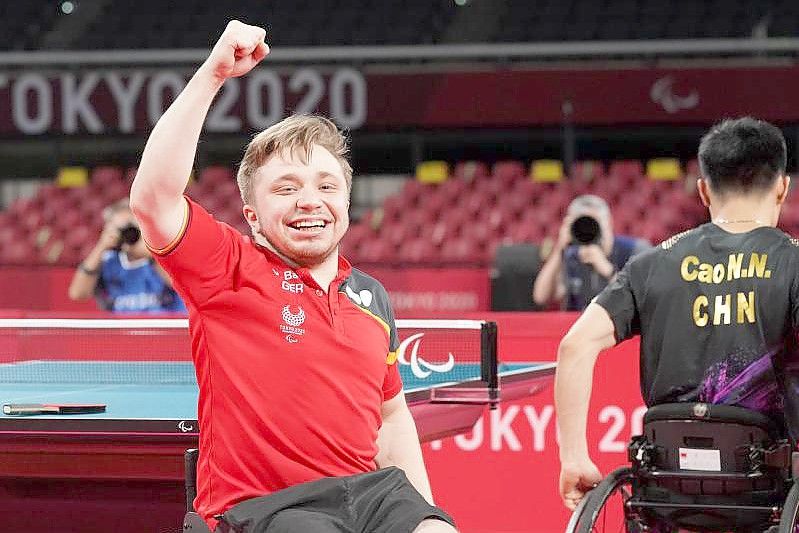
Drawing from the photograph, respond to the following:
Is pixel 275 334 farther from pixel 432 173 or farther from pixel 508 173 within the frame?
pixel 432 173

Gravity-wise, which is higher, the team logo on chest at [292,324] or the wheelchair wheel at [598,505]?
the team logo on chest at [292,324]

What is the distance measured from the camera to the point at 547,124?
13.5 meters

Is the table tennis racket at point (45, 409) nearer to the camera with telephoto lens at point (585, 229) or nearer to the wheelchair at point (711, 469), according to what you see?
the wheelchair at point (711, 469)

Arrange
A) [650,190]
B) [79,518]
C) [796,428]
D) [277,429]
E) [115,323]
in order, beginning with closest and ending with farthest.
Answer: [277,429]
[796,428]
[79,518]
[115,323]
[650,190]

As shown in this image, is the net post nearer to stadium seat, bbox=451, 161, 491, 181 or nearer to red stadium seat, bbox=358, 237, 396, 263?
red stadium seat, bbox=358, 237, 396, 263

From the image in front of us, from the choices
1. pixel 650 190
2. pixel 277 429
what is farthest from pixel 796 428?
pixel 650 190

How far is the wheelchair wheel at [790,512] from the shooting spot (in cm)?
278

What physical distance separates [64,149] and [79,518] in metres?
12.5

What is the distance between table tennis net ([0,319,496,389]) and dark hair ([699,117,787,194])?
38.0 inches

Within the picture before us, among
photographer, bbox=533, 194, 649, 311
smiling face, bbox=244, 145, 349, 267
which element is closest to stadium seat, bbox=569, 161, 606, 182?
photographer, bbox=533, 194, 649, 311

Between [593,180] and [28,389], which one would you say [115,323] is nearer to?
[28,389]

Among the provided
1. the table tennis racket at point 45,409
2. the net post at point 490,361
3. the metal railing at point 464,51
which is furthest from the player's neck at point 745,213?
the metal railing at point 464,51

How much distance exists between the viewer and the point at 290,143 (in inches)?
100

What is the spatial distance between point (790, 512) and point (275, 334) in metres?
1.20
